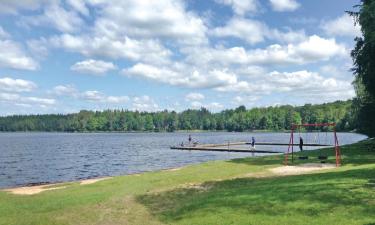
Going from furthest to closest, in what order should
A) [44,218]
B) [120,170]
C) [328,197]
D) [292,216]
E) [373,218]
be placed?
[120,170] < [44,218] < [328,197] < [292,216] < [373,218]

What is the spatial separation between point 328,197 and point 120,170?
134 feet

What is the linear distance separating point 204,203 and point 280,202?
345 cm

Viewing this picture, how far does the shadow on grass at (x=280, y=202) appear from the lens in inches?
615

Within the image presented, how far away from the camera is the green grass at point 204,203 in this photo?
51.1ft

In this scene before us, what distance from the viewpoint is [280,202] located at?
56.2 feet

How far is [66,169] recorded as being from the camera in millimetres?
58562

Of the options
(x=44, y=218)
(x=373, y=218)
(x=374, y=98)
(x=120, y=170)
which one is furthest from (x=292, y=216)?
(x=120, y=170)

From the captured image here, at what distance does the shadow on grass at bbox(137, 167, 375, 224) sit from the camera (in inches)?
615

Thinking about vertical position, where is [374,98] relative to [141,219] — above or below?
above

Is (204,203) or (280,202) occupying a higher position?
(280,202)

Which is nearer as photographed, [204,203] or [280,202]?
[280,202]

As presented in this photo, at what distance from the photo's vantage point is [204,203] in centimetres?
1881

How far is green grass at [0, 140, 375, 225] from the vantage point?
15.6m

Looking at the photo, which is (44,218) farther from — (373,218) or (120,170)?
(120,170)
